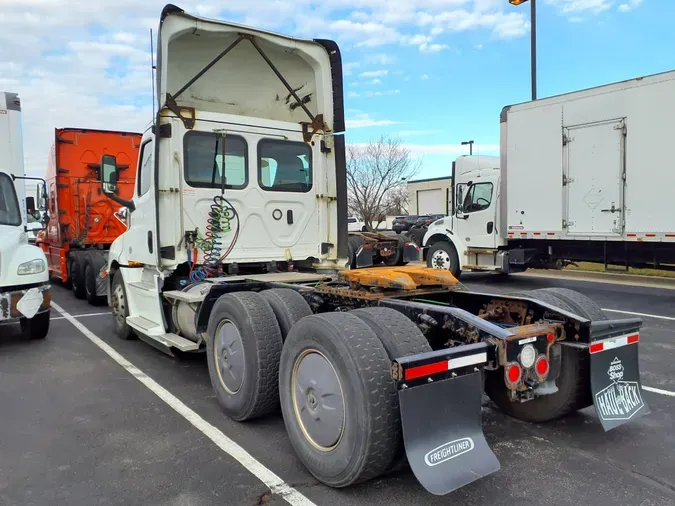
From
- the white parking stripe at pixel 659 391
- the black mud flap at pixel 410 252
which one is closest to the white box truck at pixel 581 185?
the black mud flap at pixel 410 252

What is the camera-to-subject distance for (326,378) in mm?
3365

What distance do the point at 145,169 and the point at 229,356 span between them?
2894 mm

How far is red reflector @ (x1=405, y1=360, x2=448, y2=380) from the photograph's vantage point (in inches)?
114

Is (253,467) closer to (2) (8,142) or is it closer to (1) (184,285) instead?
(1) (184,285)

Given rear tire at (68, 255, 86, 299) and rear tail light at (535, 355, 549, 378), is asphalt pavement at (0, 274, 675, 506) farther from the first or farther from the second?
rear tire at (68, 255, 86, 299)

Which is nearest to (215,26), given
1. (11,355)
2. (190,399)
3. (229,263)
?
(229,263)

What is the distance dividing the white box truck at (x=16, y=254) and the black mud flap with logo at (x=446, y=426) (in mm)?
5977

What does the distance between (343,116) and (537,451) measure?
14.1 ft

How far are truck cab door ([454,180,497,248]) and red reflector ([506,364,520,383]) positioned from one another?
10.5 m

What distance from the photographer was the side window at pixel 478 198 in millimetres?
13711

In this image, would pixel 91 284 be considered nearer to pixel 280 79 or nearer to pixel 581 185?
pixel 280 79

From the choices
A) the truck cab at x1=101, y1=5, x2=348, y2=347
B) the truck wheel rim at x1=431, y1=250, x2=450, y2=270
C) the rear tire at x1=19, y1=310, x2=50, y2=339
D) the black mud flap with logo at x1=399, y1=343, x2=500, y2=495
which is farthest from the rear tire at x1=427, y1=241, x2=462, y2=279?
the black mud flap with logo at x1=399, y1=343, x2=500, y2=495

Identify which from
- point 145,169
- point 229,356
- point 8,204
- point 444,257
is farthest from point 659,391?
point 444,257

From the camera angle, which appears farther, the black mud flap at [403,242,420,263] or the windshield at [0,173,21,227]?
the black mud flap at [403,242,420,263]
